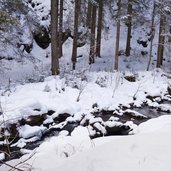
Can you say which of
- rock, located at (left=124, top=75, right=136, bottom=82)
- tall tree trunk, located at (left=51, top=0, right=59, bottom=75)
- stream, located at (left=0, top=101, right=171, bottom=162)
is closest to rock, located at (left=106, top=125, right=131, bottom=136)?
stream, located at (left=0, top=101, right=171, bottom=162)

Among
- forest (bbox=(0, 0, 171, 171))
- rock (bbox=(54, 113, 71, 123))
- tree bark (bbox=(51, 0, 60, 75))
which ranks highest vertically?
tree bark (bbox=(51, 0, 60, 75))

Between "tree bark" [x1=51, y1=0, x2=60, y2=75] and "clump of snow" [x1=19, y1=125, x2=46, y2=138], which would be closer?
"clump of snow" [x1=19, y1=125, x2=46, y2=138]

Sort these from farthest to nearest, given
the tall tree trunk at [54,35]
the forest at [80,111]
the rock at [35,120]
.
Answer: the tall tree trunk at [54,35] < the rock at [35,120] < the forest at [80,111]

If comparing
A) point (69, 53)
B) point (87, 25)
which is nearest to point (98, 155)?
point (69, 53)

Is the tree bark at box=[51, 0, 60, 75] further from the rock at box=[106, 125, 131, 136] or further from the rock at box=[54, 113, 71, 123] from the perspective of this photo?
the rock at box=[106, 125, 131, 136]

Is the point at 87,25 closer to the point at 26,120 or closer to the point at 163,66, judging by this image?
the point at 163,66

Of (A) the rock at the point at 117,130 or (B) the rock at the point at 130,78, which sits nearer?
(A) the rock at the point at 117,130

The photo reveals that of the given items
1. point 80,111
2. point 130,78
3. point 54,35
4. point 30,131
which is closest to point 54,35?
point 54,35

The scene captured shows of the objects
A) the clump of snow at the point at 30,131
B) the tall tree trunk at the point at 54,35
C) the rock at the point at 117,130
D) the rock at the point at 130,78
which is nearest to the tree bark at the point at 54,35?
the tall tree trunk at the point at 54,35

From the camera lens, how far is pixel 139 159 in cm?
312

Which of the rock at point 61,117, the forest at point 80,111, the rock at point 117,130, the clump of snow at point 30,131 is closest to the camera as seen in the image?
the forest at point 80,111

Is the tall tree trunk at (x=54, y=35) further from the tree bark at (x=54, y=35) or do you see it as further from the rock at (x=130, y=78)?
the rock at (x=130, y=78)

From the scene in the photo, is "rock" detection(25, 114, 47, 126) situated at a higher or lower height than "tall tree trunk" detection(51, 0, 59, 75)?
lower

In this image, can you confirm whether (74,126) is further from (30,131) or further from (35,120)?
(30,131)
